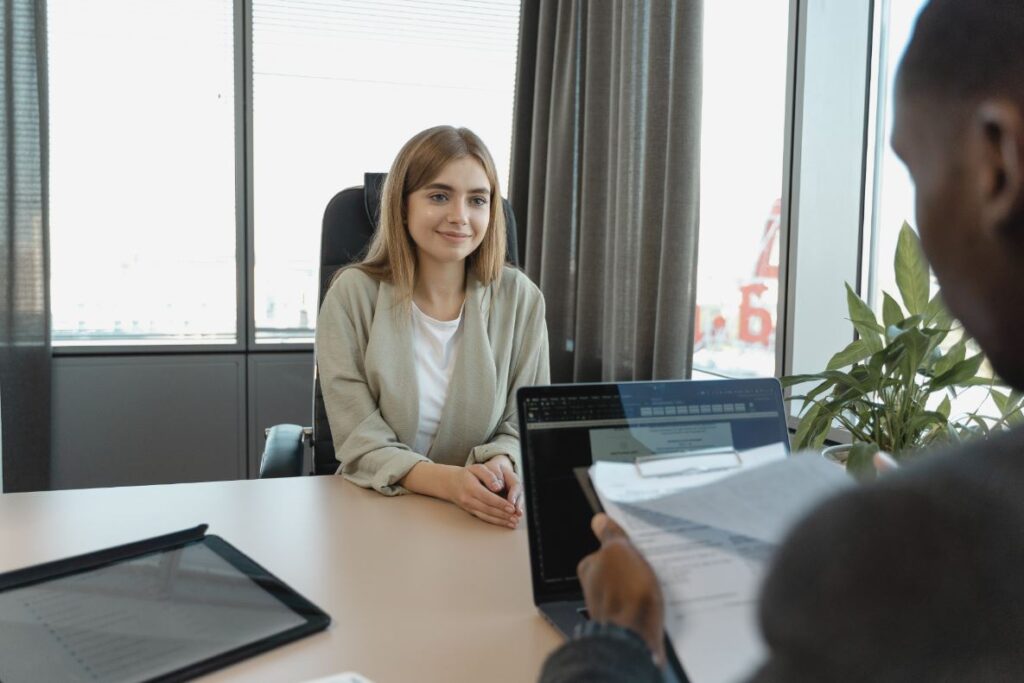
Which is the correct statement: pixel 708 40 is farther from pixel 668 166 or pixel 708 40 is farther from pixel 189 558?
pixel 189 558

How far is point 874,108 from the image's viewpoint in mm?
1985

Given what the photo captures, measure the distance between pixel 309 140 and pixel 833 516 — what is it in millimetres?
3039

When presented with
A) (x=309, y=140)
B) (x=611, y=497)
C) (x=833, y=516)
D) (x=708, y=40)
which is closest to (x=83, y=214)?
(x=309, y=140)

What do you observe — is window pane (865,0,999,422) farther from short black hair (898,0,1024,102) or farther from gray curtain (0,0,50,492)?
gray curtain (0,0,50,492)

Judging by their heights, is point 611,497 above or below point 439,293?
below

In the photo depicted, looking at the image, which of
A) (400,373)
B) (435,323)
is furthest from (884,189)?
(400,373)

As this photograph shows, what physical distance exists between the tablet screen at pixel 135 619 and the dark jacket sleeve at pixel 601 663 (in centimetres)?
46

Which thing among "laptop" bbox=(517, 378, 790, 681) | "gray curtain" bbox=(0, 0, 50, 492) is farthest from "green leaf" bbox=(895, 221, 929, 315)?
"gray curtain" bbox=(0, 0, 50, 492)

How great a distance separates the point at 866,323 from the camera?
131 centimetres

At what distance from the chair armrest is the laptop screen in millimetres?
751

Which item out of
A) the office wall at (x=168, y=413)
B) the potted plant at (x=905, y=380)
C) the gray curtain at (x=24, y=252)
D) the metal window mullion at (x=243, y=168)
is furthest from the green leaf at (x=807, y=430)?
the gray curtain at (x=24, y=252)

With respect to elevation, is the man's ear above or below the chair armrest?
above

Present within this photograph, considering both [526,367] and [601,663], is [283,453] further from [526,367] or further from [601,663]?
[601,663]

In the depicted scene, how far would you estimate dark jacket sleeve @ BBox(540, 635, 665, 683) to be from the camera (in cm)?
44
